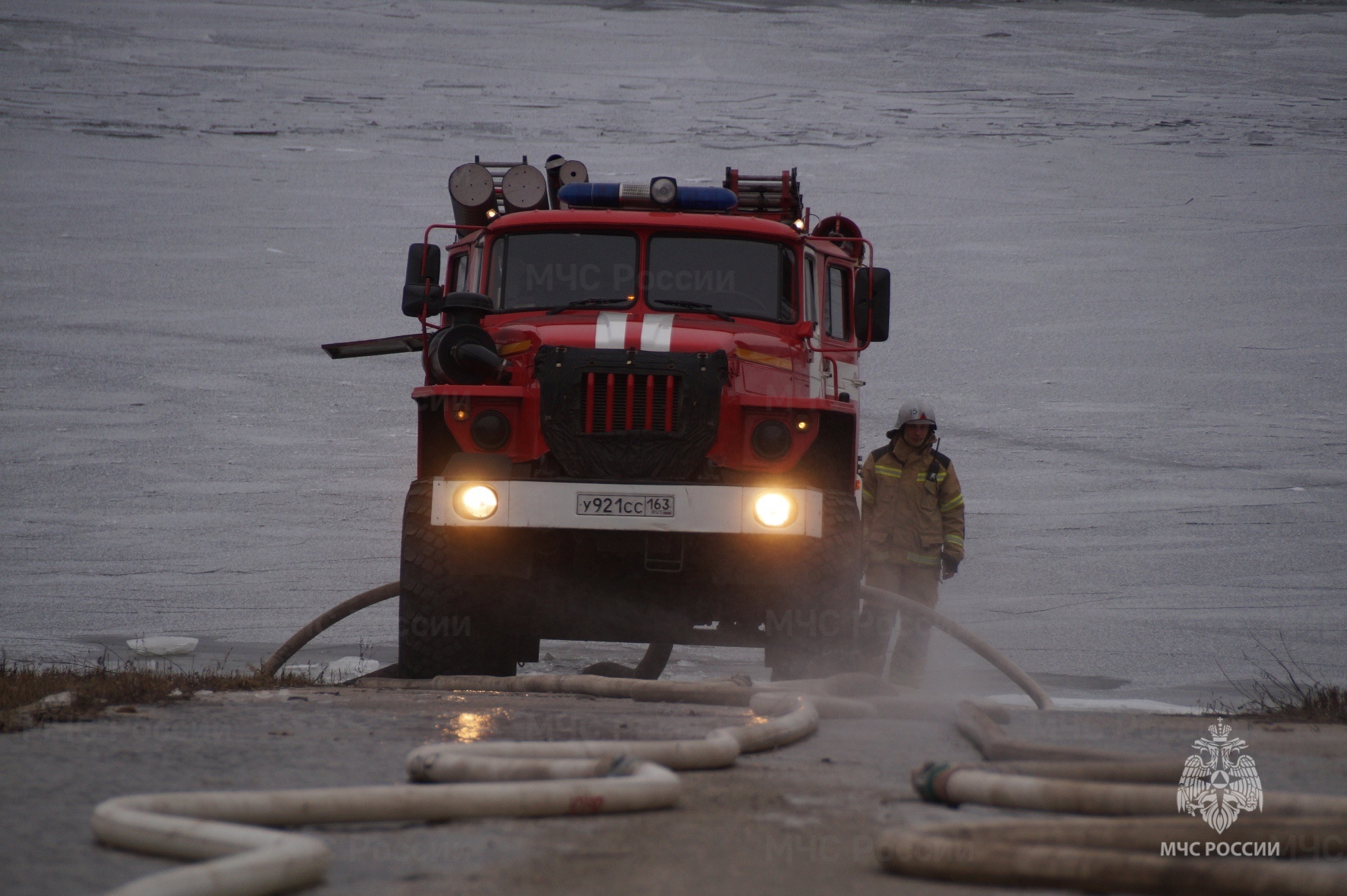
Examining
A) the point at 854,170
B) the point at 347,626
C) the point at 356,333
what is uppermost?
the point at 854,170

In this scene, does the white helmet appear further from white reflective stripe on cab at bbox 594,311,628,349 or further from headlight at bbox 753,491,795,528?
headlight at bbox 753,491,795,528

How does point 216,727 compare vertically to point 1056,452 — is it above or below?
below

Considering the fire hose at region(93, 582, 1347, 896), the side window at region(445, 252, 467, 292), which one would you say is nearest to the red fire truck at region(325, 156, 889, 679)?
A: the side window at region(445, 252, 467, 292)

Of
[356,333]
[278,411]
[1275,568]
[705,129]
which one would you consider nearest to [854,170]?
[705,129]

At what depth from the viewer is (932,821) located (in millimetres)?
3141

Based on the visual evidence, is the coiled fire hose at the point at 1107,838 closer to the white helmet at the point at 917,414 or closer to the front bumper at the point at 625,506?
the front bumper at the point at 625,506

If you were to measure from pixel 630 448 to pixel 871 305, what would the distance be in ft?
7.47

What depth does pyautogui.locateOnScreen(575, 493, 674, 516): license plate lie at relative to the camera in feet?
20.0

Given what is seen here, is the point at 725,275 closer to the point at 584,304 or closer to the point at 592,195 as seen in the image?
the point at 584,304

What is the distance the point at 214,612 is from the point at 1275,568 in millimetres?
10556

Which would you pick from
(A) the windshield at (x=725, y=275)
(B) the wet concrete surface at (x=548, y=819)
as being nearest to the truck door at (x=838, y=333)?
(A) the windshield at (x=725, y=275)

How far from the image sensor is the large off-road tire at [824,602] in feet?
20.9

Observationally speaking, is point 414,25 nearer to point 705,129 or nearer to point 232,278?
point 705,129

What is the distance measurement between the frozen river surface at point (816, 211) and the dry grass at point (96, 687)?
430cm
